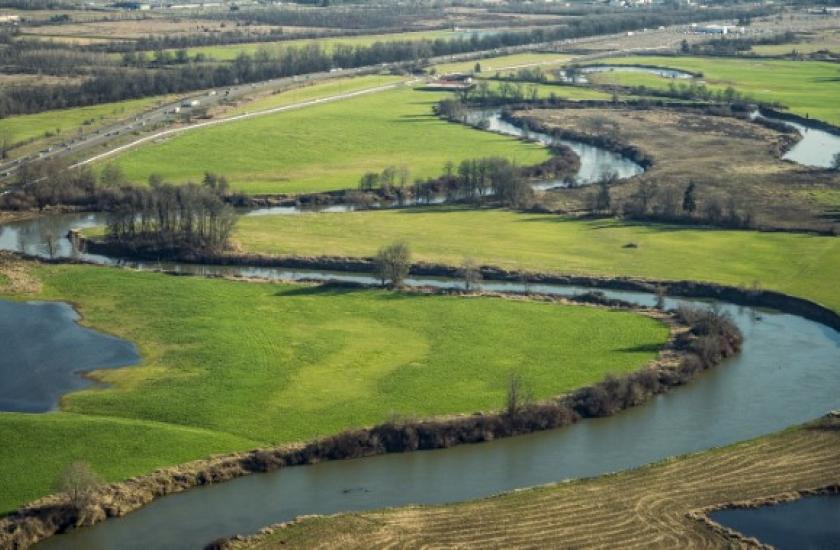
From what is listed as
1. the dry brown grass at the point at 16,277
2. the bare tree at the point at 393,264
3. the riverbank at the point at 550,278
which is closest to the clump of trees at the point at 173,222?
the riverbank at the point at 550,278

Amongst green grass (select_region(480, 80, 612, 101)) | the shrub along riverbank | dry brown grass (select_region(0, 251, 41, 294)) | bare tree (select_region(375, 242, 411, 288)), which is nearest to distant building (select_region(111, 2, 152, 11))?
green grass (select_region(480, 80, 612, 101))

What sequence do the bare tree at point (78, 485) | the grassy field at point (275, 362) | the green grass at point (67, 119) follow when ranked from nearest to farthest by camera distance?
the bare tree at point (78, 485), the grassy field at point (275, 362), the green grass at point (67, 119)

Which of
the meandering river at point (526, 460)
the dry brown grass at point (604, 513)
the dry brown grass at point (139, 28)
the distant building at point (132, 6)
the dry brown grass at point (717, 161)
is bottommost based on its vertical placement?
the meandering river at point (526, 460)

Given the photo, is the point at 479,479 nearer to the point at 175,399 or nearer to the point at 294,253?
the point at 175,399

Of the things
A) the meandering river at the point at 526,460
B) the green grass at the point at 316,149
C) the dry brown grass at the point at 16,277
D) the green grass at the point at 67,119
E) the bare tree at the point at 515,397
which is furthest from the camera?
the green grass at the point at 67,119

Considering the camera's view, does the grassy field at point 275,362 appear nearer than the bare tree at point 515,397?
Yes

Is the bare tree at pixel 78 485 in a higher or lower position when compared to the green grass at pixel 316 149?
lower

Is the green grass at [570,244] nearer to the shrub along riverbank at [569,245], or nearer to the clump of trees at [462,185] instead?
the shrub along riverbank at [569,245]
